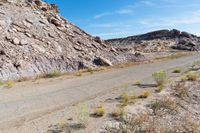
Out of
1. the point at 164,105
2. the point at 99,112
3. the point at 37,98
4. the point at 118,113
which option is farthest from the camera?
the point at 37,98

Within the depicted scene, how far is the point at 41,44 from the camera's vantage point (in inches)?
1388

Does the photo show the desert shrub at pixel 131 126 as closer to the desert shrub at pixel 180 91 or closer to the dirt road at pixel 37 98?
the dirt road at pixel 37 98

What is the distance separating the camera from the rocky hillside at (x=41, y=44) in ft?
99.7

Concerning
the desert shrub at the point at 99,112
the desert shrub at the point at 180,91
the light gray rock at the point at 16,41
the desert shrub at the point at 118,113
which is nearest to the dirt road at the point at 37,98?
the desert shrub at the point at 99,112

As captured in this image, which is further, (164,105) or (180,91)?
(180,91)

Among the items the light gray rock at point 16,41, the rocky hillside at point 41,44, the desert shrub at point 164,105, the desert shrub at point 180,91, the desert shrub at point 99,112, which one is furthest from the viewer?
the light gray rock at point 16,41

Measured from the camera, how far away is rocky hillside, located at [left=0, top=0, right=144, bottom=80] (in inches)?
1196

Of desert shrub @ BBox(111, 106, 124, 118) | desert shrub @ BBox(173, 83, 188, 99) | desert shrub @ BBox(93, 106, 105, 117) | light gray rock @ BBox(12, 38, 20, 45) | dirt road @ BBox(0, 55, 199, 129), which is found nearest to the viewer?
desert shrub @ BBox(111, 106, 124, 118)

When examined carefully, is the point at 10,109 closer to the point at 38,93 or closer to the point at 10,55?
the point at 38,93

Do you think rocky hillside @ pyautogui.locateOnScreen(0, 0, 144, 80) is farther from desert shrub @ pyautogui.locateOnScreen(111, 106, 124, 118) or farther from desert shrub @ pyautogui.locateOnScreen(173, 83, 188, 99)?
desert shrub @ pyautogui.locateOnScreen(111, 106, 124, 118)

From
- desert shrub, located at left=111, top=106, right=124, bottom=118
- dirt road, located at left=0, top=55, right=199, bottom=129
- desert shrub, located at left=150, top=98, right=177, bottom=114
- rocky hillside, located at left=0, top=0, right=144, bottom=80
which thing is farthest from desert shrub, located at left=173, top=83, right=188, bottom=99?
rocky hillside, located at left=0, top=0, right=144, bottom=80

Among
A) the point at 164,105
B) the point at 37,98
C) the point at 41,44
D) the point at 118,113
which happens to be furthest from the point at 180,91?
the point at 41,44

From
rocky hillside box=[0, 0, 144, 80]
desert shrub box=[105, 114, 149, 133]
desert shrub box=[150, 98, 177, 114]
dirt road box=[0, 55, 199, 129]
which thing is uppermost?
rocky hillside box=[0, 0, 144, 80]

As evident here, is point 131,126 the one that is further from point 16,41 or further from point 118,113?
point 16,41
